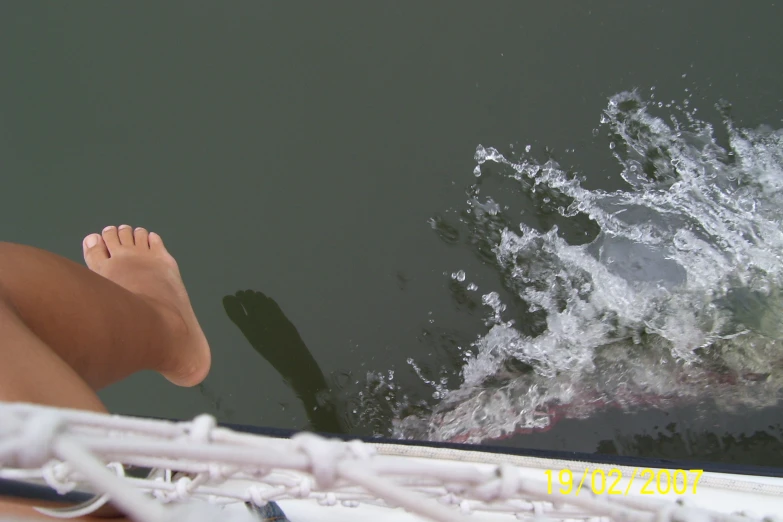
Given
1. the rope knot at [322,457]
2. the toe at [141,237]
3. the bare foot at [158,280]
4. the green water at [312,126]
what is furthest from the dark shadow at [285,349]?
the rope knot at [322,457]

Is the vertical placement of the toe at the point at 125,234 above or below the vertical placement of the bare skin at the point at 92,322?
above

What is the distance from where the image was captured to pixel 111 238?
2.55m

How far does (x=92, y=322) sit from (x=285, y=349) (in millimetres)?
931

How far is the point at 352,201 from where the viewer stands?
8.29 ft

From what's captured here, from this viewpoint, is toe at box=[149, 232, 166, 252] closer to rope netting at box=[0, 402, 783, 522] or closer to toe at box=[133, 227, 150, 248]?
toe at box=[133, 227, 150, 248]

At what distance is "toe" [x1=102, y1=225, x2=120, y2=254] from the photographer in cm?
251

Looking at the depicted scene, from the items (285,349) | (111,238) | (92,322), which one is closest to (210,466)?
(92,322)

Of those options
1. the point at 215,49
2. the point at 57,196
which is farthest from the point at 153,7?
the point at 57,196

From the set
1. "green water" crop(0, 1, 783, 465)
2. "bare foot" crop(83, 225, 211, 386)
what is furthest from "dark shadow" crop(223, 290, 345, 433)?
"bare foot" crop(83, 225, 211, 386)

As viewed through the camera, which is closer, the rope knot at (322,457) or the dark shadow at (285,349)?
the rope knot at (322,457)

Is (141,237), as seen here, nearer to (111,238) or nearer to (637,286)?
(111,238)

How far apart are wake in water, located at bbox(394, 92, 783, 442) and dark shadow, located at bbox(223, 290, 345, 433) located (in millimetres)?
333

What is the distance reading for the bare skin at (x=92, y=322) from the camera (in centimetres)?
114

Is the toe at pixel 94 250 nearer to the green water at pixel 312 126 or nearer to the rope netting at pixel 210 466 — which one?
the green water at pixel 312 126
